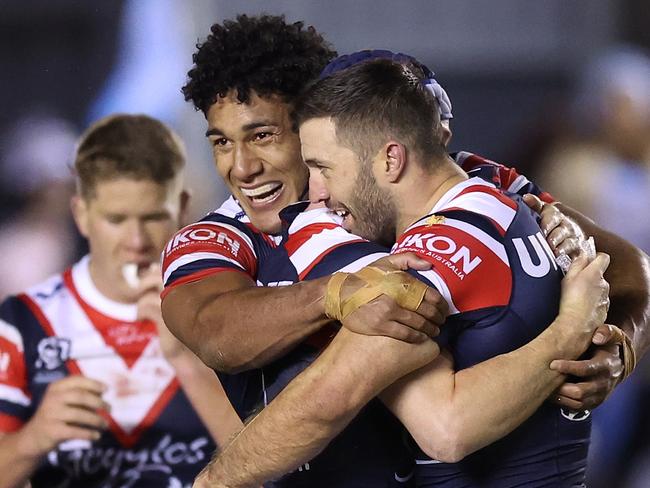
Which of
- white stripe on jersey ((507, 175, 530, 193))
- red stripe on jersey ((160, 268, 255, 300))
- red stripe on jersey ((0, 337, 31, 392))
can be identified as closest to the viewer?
red stripe on jersey ((160, 268, 255, 300))

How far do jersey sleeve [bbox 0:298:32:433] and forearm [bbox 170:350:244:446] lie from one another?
21.1 inches

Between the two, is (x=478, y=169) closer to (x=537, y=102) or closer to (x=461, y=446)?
(x=461, y=446)

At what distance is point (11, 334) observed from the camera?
4.32 meters

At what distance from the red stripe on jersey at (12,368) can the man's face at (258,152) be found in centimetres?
151

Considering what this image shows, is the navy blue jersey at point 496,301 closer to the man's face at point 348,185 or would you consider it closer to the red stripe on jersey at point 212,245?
the man's face at point 348,185

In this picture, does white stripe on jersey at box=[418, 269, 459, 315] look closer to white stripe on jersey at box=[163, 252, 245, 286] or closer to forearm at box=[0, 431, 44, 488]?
white stripe on jersey at box=[163, 252, 245, 286]

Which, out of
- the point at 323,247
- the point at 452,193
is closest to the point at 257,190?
the point at 323,247

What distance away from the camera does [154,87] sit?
16.2ft

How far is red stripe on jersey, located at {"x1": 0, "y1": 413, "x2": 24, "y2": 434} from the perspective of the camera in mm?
4219

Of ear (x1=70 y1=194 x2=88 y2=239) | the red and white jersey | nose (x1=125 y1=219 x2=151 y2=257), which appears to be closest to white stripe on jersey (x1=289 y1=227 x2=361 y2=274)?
the red and white jersey

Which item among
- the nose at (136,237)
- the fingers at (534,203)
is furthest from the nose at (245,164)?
the nose at (136,237)

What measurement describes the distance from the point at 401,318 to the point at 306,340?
412 millimetres

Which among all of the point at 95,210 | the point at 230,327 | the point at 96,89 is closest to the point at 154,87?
the point at 96,89

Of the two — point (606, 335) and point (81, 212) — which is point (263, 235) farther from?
point (81, 212)
